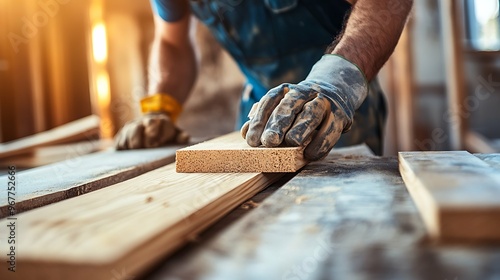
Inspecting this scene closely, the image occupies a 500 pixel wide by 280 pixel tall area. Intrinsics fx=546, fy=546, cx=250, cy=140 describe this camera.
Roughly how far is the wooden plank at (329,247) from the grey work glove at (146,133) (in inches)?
47.5

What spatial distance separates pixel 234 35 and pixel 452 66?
3.35 metres

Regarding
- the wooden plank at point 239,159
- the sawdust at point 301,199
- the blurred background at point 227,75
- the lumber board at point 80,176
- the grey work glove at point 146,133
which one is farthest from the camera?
the blurred background at point 227,75

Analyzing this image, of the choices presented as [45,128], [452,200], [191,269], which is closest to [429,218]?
[452,200]

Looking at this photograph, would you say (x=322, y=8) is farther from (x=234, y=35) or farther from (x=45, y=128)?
(x=45, y=128)

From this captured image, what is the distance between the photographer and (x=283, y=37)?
246 cm

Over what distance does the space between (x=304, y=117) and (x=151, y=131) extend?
3.18 feet

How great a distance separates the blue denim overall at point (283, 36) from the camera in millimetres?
2348

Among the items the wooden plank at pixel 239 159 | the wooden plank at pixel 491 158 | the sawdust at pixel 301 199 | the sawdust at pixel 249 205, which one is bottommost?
the sawdust at pixel 249 205

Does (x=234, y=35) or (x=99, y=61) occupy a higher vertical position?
(x=99, y=61)

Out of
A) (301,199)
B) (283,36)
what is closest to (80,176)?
(301,199)

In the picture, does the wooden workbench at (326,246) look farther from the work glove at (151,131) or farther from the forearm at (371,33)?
the work glove at (151,131)

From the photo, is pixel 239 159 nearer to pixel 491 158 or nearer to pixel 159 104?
pixel 491 158

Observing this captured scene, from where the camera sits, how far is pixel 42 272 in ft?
2.34

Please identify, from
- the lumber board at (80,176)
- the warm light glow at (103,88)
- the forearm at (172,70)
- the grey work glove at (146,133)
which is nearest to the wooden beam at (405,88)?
the warm light glow at (103,88)
